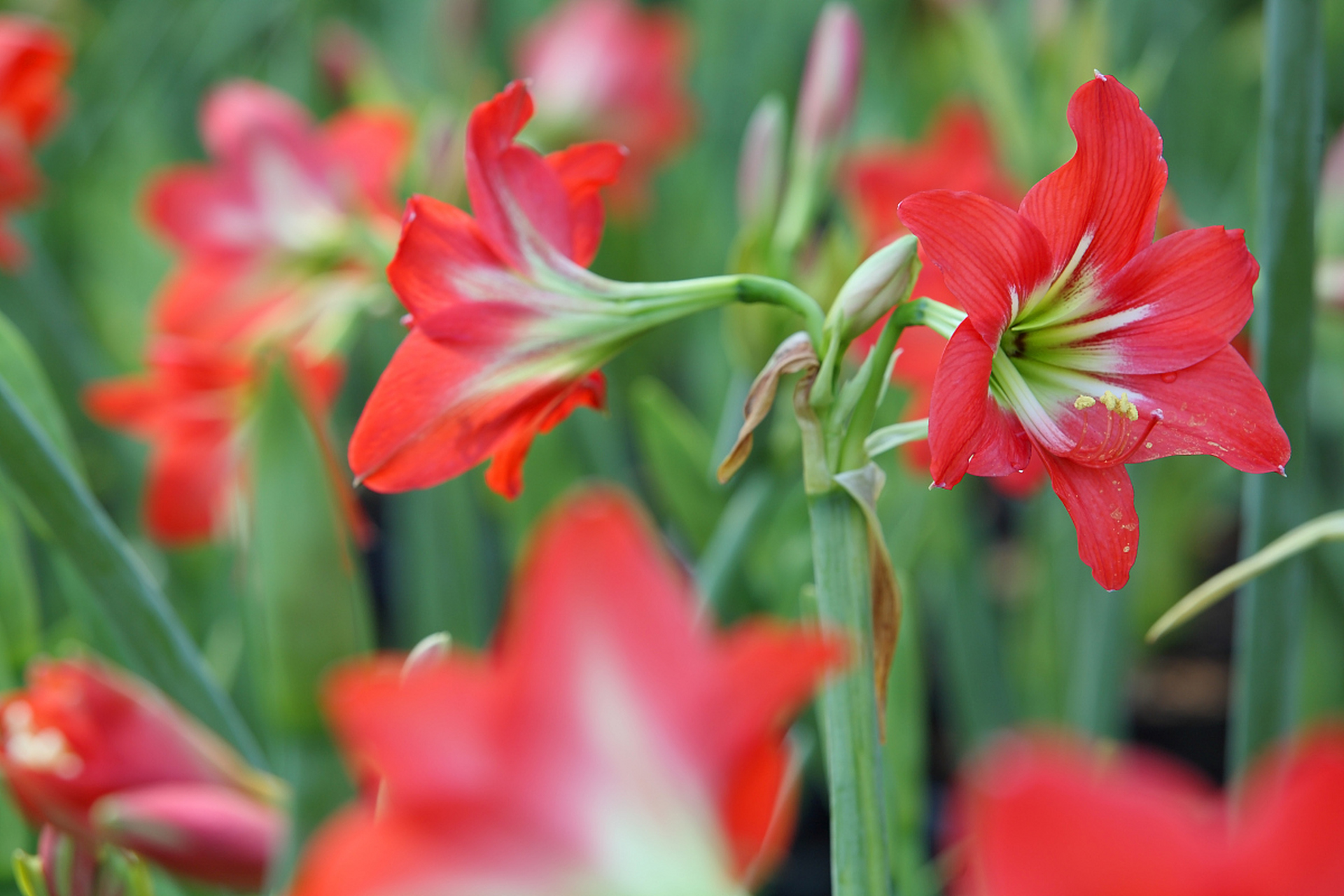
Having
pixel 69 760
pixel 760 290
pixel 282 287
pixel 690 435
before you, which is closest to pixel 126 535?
pixel 282 287

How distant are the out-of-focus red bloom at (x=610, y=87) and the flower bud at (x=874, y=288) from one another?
2.76 ft

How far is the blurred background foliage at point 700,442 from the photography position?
1.50ft

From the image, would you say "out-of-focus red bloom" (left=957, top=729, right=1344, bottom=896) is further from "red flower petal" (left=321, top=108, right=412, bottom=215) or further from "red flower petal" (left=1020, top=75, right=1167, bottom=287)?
"red flower petal" (left=321, top=108, right=412, bottom=215)

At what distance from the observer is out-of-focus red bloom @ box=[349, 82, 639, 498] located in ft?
0.94

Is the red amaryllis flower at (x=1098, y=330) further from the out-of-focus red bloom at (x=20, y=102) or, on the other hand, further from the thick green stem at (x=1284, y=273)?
the out-of-focus red bloom at (x=20, y=102)

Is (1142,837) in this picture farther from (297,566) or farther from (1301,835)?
(297,566)

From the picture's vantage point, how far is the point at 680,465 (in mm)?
593

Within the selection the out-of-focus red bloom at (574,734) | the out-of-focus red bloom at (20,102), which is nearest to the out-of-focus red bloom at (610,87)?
the out-of-focus red bloom at (20,102)

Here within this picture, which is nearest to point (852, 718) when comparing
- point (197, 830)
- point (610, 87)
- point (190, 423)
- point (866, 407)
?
point (866, 407)

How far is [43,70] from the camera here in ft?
2.13

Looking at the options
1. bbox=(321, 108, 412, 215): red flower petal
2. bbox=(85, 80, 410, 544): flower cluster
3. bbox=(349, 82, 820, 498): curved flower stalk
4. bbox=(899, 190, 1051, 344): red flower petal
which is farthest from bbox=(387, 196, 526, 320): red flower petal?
bbox=(321, 108, 412, 215): red flower petal

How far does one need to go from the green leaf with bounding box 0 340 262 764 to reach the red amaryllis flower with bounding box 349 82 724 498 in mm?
100

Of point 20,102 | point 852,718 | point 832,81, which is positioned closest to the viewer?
point 852,718

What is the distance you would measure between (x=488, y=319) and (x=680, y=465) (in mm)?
312
